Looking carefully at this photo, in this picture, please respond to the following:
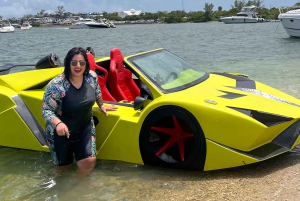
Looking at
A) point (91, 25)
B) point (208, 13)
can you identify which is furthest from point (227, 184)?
point (208, 13)

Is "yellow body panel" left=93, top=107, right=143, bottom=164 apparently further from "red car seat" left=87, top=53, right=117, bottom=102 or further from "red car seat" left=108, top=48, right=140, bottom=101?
"red car seat" left=108, top=48, right=140, bottom=101

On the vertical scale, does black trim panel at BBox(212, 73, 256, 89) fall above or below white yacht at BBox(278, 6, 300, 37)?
above

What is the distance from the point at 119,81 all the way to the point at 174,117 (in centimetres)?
157

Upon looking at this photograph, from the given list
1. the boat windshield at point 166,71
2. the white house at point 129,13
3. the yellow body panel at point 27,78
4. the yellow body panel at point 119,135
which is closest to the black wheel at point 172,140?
the yellow body panel at point 119,135

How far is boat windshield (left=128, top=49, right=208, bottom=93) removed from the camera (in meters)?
4.50

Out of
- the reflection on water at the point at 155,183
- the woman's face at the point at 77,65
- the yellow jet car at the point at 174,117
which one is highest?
the woman's face at the point at 77,65

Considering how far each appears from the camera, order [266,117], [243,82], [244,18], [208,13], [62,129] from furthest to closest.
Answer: [208,13]
[244,18]
[243,82]
[266,117]
[62,129]

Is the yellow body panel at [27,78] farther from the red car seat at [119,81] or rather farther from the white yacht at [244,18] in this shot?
the white yacht at [244,18]

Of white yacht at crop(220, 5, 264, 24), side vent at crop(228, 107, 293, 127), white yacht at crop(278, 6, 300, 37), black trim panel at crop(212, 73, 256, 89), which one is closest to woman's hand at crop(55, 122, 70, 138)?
side vent at crop(228, 107, 293, 127)

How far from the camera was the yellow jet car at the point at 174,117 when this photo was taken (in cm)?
382

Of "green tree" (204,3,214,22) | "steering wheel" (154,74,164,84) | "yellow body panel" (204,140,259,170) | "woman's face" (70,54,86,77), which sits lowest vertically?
"green tree" (204,3,214,22)

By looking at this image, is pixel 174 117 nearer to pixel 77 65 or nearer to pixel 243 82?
pixel 77 65

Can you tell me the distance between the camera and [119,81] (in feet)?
17.5

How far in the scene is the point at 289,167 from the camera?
4.11 meters
